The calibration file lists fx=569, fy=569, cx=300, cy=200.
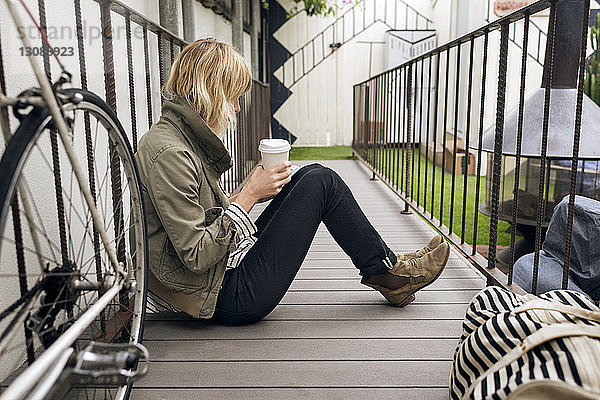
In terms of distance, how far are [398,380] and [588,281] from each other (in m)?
1.16

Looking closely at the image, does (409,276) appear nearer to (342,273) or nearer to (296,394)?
(342,273)

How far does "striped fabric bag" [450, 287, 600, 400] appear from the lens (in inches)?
34.7

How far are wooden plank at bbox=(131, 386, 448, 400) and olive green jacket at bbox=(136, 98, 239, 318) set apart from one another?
284 mm

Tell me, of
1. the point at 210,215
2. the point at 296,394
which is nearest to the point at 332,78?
the point at 210,215

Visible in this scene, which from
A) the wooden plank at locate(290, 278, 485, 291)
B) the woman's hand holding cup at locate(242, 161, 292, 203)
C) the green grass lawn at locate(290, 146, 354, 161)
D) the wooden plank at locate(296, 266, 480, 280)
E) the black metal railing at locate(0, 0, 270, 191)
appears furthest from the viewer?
the green grass lawn at locate(290, 146, 354, 161)

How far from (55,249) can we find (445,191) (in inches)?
170

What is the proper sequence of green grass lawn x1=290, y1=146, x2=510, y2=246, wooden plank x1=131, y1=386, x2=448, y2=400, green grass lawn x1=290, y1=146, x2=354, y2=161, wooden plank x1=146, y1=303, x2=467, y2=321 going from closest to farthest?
wooden plank x1=131, y1=386, x2=448, y2=400 → wooden plank x1=146, y1=303, x2=467, y2=321 → green grass lawn x1=290, y1=146, x2=510, y2=246 → green grass lawn x1=290, y1=146, x2=354, y2=161

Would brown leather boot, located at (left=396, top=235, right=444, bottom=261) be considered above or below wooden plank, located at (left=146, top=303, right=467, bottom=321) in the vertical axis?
above

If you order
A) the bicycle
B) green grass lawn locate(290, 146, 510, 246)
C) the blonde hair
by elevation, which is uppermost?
the blonde hair

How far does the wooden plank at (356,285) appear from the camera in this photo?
2037 millimetres

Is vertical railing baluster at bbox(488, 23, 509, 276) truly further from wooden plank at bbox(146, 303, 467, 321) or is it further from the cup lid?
the cup lid

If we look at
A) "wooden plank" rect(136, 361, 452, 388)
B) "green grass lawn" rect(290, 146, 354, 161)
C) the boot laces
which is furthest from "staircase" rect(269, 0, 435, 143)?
"wooden plank" rect(136, 361, 452, 388)

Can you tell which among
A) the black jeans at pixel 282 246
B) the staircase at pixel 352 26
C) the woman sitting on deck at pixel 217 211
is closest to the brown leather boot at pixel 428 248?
the woman sitting on deck at pixel 217 211

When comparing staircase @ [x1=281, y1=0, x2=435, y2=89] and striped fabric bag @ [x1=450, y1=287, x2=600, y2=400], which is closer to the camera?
striped fabric bag @ [x1=450, y1=287, x2=600, y2=400]
